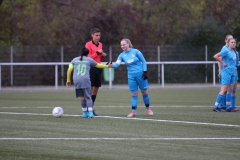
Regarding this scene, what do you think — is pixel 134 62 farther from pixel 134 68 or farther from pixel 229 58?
pixel 229 58

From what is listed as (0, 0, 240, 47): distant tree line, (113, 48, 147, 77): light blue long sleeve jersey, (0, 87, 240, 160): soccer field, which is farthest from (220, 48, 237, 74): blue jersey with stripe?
(0, 0, 240, 47): distant tree line

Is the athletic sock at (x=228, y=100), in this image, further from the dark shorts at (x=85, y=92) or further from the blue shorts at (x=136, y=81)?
the dark shorts at (x=85, y=92)

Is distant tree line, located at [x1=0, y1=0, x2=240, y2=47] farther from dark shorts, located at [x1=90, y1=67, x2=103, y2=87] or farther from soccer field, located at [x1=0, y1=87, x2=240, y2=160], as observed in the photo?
soccer field, located at [x1=0, y1=87, x2=240, y2=160]

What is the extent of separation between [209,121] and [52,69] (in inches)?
838

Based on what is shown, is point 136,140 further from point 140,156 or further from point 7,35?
point 7,35

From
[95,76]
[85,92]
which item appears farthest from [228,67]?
[85,92]

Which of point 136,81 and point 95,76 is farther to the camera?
point 95,76

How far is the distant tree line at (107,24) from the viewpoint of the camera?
118 feet

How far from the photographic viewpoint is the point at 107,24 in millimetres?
38781

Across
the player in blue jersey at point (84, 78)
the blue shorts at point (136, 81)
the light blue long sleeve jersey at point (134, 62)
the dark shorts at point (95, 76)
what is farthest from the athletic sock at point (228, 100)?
the player in blue jersey at point (84, 78)

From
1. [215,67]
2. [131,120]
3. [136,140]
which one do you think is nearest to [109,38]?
[215,67]

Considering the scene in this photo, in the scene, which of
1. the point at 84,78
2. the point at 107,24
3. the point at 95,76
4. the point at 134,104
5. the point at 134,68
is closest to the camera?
the point at 84,78

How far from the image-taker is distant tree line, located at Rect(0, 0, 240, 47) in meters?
36.1

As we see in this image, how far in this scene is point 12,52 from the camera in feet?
105
